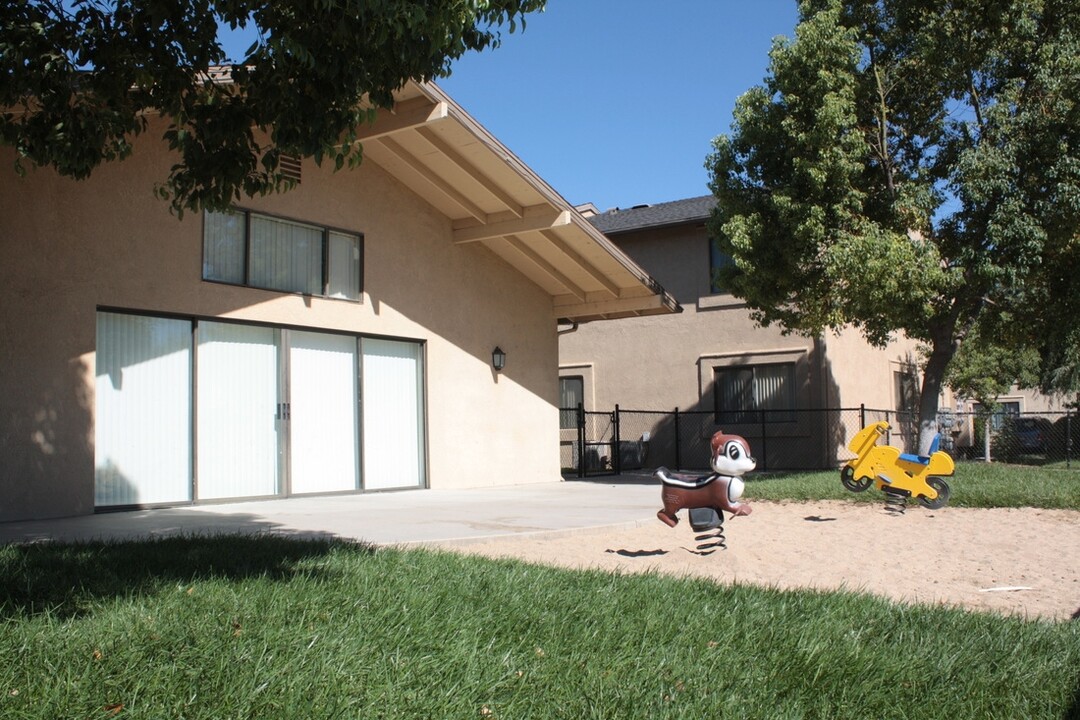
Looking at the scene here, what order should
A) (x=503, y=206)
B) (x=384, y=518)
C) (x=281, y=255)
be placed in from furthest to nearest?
(x=503, y=206), (x=281, y=255), (x=384, y=518)

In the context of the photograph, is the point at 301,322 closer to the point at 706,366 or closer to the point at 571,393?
the point at 706,366

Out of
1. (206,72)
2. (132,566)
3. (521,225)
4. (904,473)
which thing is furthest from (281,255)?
(904,473)

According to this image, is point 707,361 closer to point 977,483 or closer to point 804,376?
point 804,376

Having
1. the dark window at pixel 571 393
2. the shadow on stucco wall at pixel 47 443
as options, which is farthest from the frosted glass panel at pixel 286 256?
the dark window at pixel 571 393

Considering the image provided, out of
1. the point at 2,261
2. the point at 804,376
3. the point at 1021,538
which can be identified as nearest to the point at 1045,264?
the point at 804,376

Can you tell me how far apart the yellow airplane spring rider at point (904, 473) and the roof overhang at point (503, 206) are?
5.54 metres

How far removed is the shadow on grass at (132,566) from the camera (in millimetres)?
5145

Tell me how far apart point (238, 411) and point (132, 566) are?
6.76 m

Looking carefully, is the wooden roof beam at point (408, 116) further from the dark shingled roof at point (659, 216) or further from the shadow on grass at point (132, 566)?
the dark shingled roof at point (659, 216)

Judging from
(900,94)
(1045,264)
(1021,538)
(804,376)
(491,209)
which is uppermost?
(900,94)

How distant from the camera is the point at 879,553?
8.82 meters

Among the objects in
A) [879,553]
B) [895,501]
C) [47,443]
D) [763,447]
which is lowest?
[879,553]

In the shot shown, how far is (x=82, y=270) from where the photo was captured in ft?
36.2

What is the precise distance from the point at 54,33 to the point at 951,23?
13743 mm
